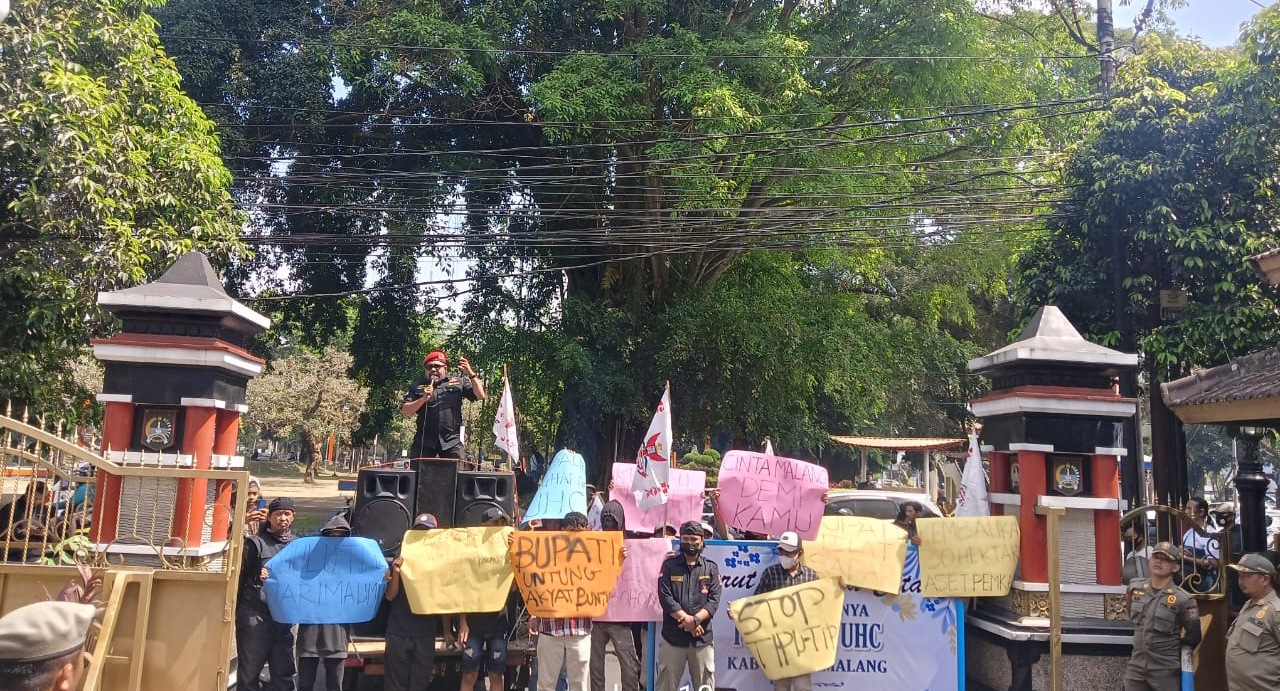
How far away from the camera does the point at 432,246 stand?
66.3ft

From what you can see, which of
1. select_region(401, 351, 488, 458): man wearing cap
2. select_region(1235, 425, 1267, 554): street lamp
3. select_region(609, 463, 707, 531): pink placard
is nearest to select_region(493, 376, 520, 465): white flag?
select_region(401, 351, 488, 458): man wearing cap

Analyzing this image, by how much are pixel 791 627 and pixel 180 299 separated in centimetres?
570

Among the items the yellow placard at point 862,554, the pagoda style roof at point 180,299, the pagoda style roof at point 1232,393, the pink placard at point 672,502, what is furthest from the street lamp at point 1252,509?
the pagoda style roof at point 180,299

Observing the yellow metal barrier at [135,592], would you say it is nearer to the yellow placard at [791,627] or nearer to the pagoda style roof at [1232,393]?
the yellow placard at [791,627]

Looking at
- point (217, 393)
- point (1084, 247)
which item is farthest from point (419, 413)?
point (1084, 247)

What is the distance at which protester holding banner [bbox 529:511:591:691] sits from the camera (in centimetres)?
747

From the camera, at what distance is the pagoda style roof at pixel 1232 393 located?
7387 mm

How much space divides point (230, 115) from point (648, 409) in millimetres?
10631

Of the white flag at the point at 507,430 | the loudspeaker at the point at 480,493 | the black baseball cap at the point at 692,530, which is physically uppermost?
the white flag at the point at 507,430

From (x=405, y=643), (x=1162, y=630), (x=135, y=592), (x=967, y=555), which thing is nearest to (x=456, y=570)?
(x=405, y=643)

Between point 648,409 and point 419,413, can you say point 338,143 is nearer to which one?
point 648,409

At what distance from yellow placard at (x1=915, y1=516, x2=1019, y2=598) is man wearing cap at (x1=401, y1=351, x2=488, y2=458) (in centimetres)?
442

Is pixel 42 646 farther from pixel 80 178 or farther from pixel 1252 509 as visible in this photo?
pixel 1252 509

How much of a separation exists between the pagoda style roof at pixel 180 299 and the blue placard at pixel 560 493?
3121 millimetres
